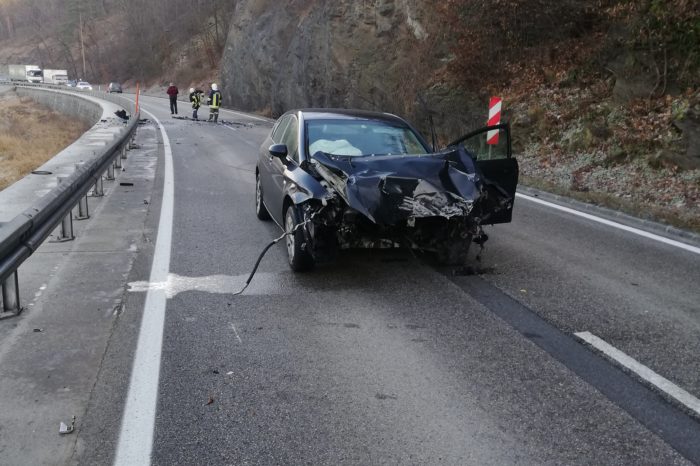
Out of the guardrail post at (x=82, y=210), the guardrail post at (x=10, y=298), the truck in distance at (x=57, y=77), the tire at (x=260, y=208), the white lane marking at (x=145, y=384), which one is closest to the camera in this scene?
the white lane marking at (x=145, y=384)

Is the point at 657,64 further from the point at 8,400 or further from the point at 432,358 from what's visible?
the point at 8,400

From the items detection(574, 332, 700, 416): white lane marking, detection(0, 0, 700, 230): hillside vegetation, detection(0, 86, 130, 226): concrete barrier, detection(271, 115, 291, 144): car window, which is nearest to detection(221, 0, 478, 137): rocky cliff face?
detection(0, 0, 700, 230): hillside vegetation

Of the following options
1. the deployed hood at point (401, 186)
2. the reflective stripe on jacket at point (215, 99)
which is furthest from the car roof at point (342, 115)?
the reflective stripe on jacket at point (215, 99)

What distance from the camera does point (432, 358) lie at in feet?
15.2

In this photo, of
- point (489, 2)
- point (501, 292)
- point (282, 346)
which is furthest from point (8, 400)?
point (489, 2)

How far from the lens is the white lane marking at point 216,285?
5988mm

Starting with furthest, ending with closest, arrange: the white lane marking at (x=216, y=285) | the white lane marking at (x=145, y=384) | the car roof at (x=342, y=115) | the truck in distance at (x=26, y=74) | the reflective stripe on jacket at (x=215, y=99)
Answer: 1. the truck in distance at (x=26, y=74)
2. the reflective stripe on jacket at (x=215, y=99)
3. the car roof at (x=342, y=115)
4. the white lane marking at (x=216, y=285)
5. the white lane marking at (x=145, y=384)

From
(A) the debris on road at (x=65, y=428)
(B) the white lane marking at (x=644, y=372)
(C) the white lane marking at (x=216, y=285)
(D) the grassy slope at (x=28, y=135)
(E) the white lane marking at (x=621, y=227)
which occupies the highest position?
(E) the white lane marking at (x=621, y=227)

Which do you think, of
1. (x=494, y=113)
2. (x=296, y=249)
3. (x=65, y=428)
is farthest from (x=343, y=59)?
(x=65, y=428)

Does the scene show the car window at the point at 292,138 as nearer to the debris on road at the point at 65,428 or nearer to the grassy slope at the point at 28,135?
the debris on road at the point at 65,428

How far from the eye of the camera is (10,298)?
5262mm

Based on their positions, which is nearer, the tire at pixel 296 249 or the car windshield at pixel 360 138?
the tire at pixel 296 249

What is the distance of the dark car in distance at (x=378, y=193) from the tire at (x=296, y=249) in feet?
0.04

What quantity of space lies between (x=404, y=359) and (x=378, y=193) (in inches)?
66.9
